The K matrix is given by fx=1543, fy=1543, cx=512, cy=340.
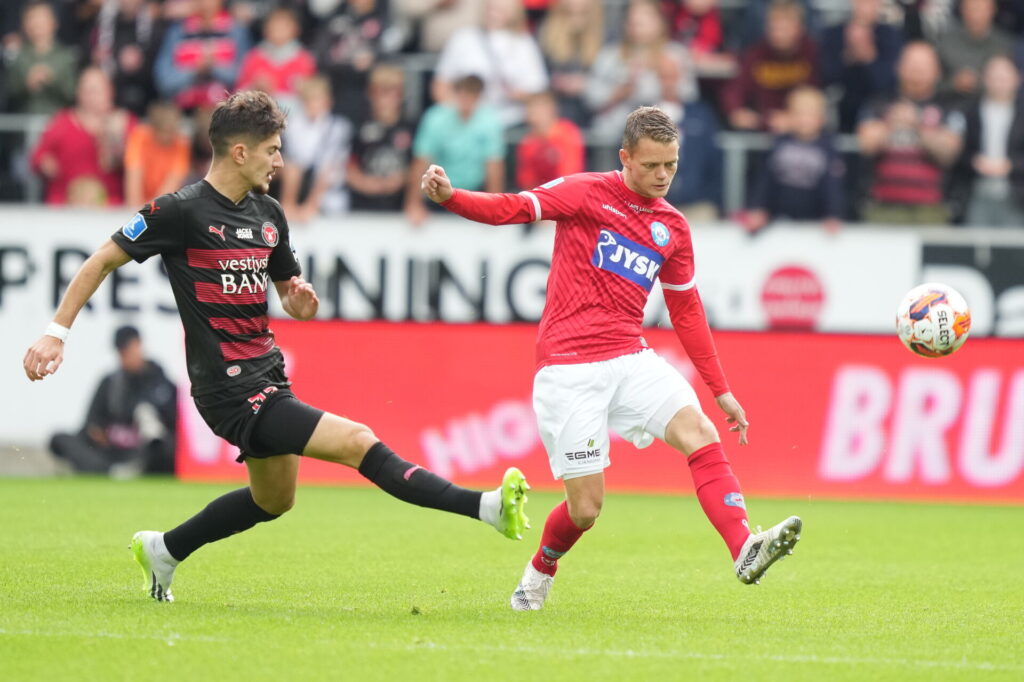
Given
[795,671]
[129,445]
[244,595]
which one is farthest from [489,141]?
[795,671]

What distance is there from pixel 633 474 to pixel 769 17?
5.60m

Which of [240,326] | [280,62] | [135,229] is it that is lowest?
[240,326]

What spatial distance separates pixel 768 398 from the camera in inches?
553

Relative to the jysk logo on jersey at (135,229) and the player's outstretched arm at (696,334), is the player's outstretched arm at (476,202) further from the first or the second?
the jysk logo on jersey at (135,229)

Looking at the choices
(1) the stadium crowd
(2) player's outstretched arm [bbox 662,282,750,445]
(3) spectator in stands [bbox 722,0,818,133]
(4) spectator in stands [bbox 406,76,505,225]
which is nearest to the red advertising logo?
(1) the stadium crowd

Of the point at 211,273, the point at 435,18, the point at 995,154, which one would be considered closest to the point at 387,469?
the point at 211,273

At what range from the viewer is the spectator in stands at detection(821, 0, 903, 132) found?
55.0 ft

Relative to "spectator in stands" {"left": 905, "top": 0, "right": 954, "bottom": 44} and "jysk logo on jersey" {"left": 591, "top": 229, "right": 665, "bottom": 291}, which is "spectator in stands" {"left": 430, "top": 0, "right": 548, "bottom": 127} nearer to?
"spectator in stands" {"left": 905, "top": 0, "right": 954, "bottom": 44}

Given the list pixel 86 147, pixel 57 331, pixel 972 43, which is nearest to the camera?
pixel 57 331

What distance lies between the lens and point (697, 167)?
15828 millimetres

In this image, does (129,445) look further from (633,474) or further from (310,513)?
(633,474)

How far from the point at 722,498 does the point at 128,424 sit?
8926 millimetres

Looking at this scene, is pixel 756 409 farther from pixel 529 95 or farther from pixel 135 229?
pixel 135 229

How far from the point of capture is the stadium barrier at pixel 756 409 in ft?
45.0
